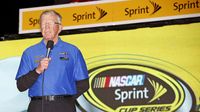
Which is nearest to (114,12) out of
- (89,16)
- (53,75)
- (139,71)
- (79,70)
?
(89,16)

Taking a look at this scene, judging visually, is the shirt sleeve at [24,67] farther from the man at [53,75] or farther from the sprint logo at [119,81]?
the sprint logo at [119,81]

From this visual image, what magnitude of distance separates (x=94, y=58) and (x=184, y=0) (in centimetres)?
81

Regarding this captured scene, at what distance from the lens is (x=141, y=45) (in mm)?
2842

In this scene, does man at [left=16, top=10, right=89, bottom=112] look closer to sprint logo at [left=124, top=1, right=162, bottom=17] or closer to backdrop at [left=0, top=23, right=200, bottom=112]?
backdrop at [left=0, top=23, right=200, bottom=112]

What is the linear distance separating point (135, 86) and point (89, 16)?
715 millimetres

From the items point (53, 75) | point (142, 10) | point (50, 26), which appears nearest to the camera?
point (50, 26)

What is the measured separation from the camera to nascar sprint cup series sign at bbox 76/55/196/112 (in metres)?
2.68

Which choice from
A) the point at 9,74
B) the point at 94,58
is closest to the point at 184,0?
the point at 94,58

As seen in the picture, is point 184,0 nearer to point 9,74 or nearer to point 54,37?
Answer: point 54,37

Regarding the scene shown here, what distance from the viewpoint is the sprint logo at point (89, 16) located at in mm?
3074

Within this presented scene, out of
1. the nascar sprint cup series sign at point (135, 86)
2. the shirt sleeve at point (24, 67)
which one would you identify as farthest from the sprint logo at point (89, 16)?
the shirt sleeve at point (24, 67)

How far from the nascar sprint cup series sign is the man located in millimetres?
416

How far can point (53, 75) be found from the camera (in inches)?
90.9

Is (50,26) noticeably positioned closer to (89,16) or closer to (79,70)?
(79,70)
